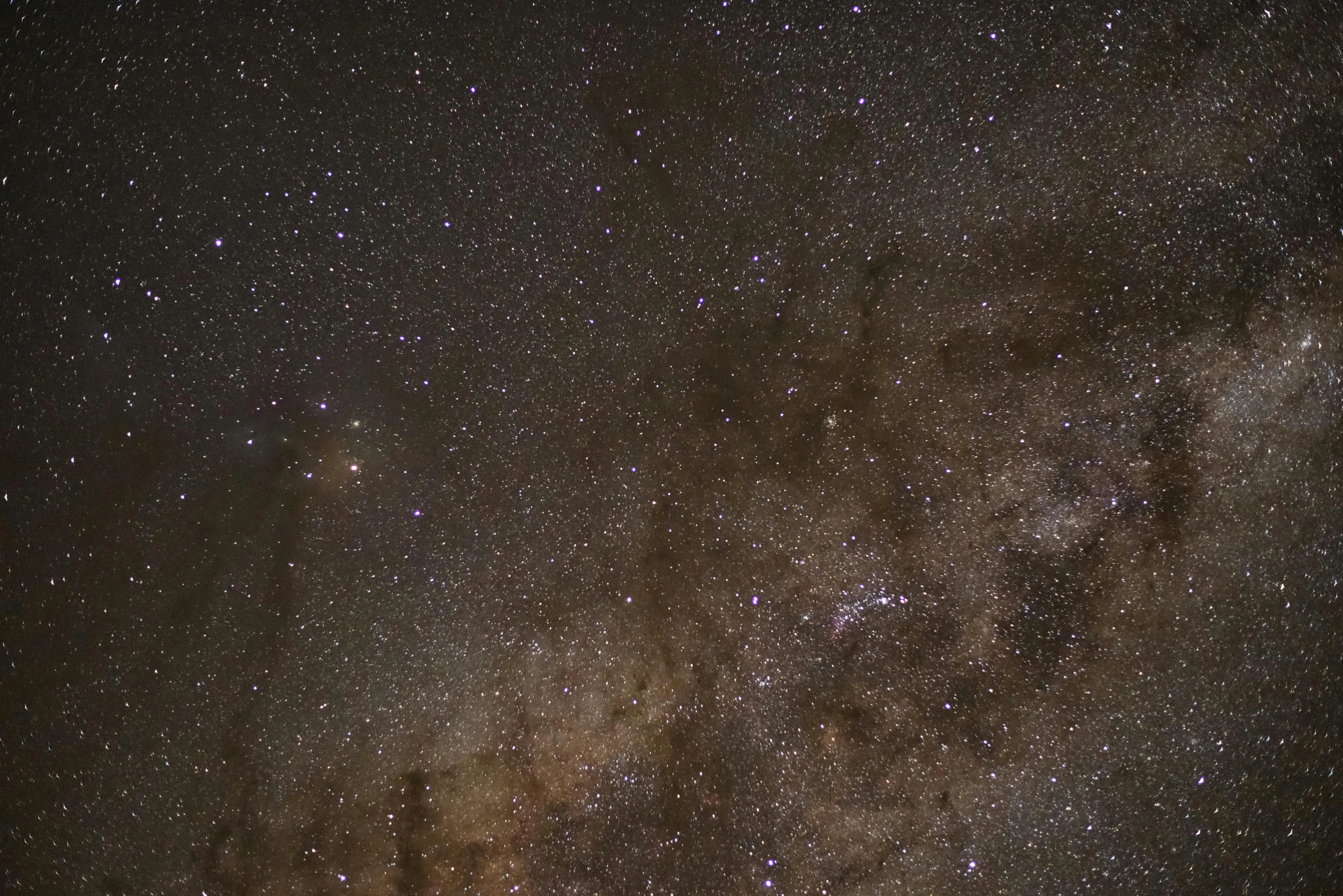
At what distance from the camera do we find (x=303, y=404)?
1.32m

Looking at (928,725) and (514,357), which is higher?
(514,357)

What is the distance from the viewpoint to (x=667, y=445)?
1.37 metres

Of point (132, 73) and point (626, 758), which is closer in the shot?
point (132, 73)

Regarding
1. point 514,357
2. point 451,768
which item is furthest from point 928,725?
point 514,357

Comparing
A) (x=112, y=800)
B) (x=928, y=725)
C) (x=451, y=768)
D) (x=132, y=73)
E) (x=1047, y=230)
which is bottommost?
(x=928, y=725)

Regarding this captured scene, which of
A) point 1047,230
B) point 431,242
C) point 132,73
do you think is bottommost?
point 1047,230

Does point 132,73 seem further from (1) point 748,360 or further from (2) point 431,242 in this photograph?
(1) point 748,360

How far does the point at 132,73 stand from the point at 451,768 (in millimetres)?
1473

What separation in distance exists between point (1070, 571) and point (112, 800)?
6.53 ft

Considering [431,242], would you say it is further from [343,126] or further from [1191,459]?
[1191,459]

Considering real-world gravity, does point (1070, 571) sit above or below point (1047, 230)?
below

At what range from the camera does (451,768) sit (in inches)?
53.7

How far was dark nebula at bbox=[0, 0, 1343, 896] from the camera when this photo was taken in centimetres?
128

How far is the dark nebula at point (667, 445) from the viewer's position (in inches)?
50.2
